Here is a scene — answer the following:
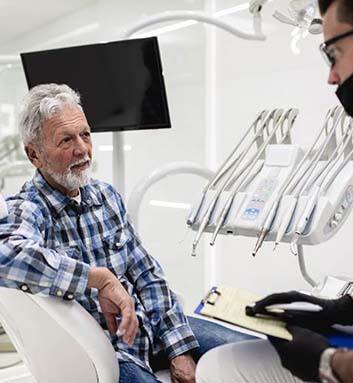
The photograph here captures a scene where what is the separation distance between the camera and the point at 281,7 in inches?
110

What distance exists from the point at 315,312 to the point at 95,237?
774 millimetres

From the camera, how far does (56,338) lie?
134cm

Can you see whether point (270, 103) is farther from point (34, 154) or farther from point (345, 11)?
point (345, 11)

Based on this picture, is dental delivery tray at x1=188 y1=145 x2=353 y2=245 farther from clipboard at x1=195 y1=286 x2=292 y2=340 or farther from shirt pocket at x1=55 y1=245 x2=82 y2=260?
shirt pocket at x1=55 y1=245 x2=82 y2=260

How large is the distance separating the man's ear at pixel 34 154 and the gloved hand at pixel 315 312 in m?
0.90

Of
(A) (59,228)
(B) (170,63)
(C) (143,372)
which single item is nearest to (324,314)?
(C) (143,372)

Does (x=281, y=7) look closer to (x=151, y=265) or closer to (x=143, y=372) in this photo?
(x=151, y=265)

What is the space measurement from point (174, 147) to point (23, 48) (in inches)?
59.8

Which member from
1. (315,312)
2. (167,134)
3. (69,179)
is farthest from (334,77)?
(167,134)

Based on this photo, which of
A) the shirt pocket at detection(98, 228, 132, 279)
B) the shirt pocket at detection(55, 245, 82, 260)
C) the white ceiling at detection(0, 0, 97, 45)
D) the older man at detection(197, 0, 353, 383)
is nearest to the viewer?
the older man at detection(197, 0, 353, 383)

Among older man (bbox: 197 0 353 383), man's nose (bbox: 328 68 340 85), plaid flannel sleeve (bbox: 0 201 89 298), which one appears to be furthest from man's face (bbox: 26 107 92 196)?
man's nose (bbox: 328 68 340 85)

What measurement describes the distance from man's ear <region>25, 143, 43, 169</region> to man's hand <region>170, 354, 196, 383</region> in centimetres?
80

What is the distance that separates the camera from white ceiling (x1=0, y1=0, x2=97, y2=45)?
3832 mm

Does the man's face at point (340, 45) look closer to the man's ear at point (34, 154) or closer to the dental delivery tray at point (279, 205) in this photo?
the dental delivery tray at point (279, 205)
